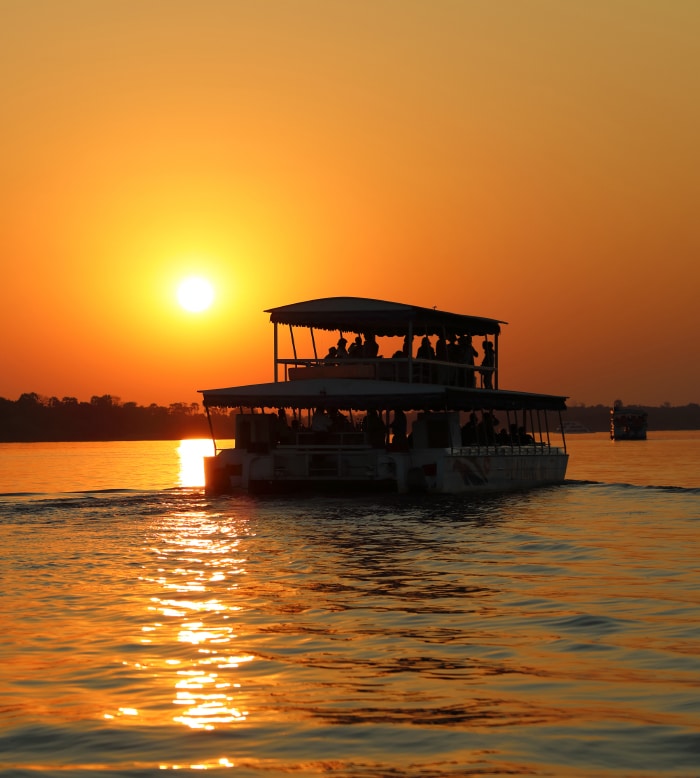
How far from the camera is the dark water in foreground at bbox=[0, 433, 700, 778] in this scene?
8.80m

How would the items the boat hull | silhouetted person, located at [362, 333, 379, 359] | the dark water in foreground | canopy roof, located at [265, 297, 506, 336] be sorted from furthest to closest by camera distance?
1. silhouetted person, located at [362, 333, 379, 359]
2. canopy roof, located at [265, 297, 506, 336]
3. the boat hull
4. the dark water in foreground

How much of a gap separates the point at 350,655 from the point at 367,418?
101 feet

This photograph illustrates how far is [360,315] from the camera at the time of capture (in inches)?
1658

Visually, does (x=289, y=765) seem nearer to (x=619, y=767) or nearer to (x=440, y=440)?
(x=619, y=767)

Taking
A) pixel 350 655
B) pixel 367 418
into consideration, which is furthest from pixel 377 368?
pixel 350 655

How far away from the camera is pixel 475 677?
11375 mm

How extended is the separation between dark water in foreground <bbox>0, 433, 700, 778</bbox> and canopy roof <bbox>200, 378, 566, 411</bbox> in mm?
12353

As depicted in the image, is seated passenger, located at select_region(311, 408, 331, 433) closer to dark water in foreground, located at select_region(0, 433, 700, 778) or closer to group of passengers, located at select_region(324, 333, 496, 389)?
group of passengers, located at select_region(324, 333, 496, 389)

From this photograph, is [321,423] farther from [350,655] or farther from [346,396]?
[350,655]

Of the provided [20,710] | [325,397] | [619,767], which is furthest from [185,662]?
[325,397]

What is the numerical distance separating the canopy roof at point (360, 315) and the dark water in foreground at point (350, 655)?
51.4 feet

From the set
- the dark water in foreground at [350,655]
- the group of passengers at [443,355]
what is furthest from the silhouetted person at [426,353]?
the dark water in foreground at [350,655]

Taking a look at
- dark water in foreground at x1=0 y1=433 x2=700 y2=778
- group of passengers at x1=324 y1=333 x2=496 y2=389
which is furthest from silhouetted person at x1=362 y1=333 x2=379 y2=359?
dark water in foreground at x1=0 y1=433 x2=700 y2=778

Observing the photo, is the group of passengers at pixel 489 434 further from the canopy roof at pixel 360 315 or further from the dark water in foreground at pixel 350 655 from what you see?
the dark water in foreground at pixel 350 655
